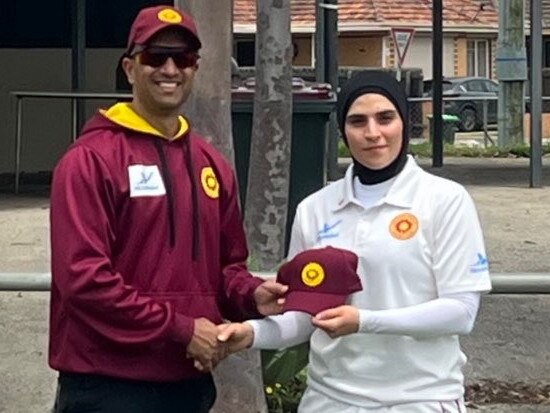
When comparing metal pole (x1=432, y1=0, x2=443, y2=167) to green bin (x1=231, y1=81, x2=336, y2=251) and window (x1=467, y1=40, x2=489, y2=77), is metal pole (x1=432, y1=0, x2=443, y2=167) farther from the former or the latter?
window (x1=467, y1=40, x2=489, y2=77)

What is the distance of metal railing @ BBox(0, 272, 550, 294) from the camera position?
4.49 m

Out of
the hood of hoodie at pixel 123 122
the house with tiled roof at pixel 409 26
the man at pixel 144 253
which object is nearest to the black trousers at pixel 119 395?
the man at pixel 144 253

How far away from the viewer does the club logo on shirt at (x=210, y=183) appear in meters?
3.39

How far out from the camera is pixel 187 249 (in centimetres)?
331

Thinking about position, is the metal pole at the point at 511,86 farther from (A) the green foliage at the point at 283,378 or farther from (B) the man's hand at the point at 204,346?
(B) the man's hand at the point at 204,346

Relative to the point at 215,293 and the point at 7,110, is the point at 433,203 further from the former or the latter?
the point at 7,110

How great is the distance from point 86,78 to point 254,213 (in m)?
8.97

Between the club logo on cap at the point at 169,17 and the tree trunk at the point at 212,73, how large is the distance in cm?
176

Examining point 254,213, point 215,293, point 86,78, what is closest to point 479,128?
point 86,78

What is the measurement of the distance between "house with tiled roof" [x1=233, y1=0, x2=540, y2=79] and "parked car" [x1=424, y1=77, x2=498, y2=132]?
7.50ft

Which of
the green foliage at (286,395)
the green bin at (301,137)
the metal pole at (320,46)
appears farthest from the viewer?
the metal pole at (320,46)

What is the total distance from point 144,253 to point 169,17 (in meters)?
0.59

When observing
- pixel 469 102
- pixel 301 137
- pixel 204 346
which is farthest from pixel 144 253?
pixel 469 102

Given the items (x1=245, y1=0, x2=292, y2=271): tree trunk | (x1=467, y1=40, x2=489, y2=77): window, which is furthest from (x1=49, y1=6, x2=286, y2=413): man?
(x1=467, y1=40, x2=489, y2=77): window
